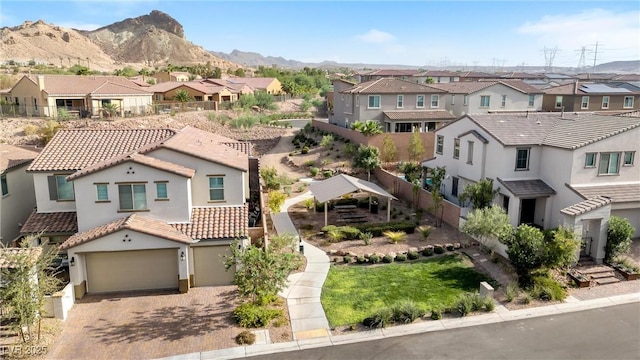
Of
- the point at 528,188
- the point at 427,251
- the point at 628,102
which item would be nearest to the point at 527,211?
the point at 528,188

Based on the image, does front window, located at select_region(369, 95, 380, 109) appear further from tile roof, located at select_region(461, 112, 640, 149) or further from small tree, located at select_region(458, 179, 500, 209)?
small tree, located at select_region(458, 179, 500, 209)

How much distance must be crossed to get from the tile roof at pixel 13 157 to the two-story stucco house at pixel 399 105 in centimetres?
3249

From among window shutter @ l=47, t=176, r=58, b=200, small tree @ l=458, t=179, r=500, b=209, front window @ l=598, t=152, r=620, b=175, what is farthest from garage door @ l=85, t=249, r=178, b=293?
front window @ l=598, t=152, r=620, b=175

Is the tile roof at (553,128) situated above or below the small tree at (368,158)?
above

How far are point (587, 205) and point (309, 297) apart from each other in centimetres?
Result: 1560

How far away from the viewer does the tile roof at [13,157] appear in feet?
87.6

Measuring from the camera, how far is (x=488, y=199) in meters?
27.9

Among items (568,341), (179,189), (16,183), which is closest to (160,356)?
(179,189)

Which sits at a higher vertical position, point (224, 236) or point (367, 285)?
point (224, 236)

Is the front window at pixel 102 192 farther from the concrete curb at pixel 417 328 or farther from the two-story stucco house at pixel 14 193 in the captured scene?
the concrete curb at pixel 417 328

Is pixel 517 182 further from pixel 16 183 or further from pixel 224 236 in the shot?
pixel 16 183

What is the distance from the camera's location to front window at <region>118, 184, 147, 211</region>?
2223cm

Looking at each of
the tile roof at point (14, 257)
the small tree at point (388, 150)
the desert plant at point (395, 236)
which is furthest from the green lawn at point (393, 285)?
the small tree at point (388, 150)

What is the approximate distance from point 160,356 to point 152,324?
2.50 meters
